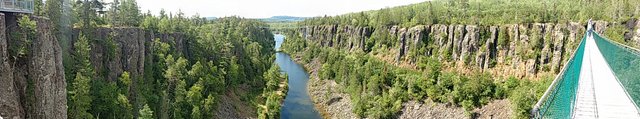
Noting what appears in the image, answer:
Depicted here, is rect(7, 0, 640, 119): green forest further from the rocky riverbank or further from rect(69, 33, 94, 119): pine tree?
the rocky riverbank

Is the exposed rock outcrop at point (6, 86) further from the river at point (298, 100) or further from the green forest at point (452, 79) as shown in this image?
the river at point (298, 100)

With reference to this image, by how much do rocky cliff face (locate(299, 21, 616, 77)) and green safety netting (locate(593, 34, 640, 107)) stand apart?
23.0 metres

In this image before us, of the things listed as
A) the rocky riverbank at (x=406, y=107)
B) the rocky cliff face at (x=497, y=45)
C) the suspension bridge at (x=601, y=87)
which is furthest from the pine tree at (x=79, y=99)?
the rocky cliff face at (x=497, y=45)

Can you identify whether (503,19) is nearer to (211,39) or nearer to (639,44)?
(639,44)

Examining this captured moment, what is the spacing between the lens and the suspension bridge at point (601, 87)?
20734mm

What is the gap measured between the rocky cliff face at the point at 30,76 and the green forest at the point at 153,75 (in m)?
0.81

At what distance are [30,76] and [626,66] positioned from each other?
27.0 meters

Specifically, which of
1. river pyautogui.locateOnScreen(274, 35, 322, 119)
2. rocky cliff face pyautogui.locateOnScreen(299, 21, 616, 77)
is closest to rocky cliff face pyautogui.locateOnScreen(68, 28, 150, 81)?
river pyautogui.locateOnScreen(274, 35, 322, 119)

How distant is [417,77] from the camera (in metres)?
60.3

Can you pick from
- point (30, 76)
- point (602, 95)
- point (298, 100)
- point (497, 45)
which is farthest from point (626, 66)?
point (298, 100)

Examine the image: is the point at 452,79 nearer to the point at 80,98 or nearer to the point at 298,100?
the point at 298,100

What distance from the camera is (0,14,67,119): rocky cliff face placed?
834 inches

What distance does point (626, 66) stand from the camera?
23.3 metres

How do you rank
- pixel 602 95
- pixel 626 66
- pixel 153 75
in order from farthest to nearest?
pixel 153 75, pixel 626 66, pixel 602 95
